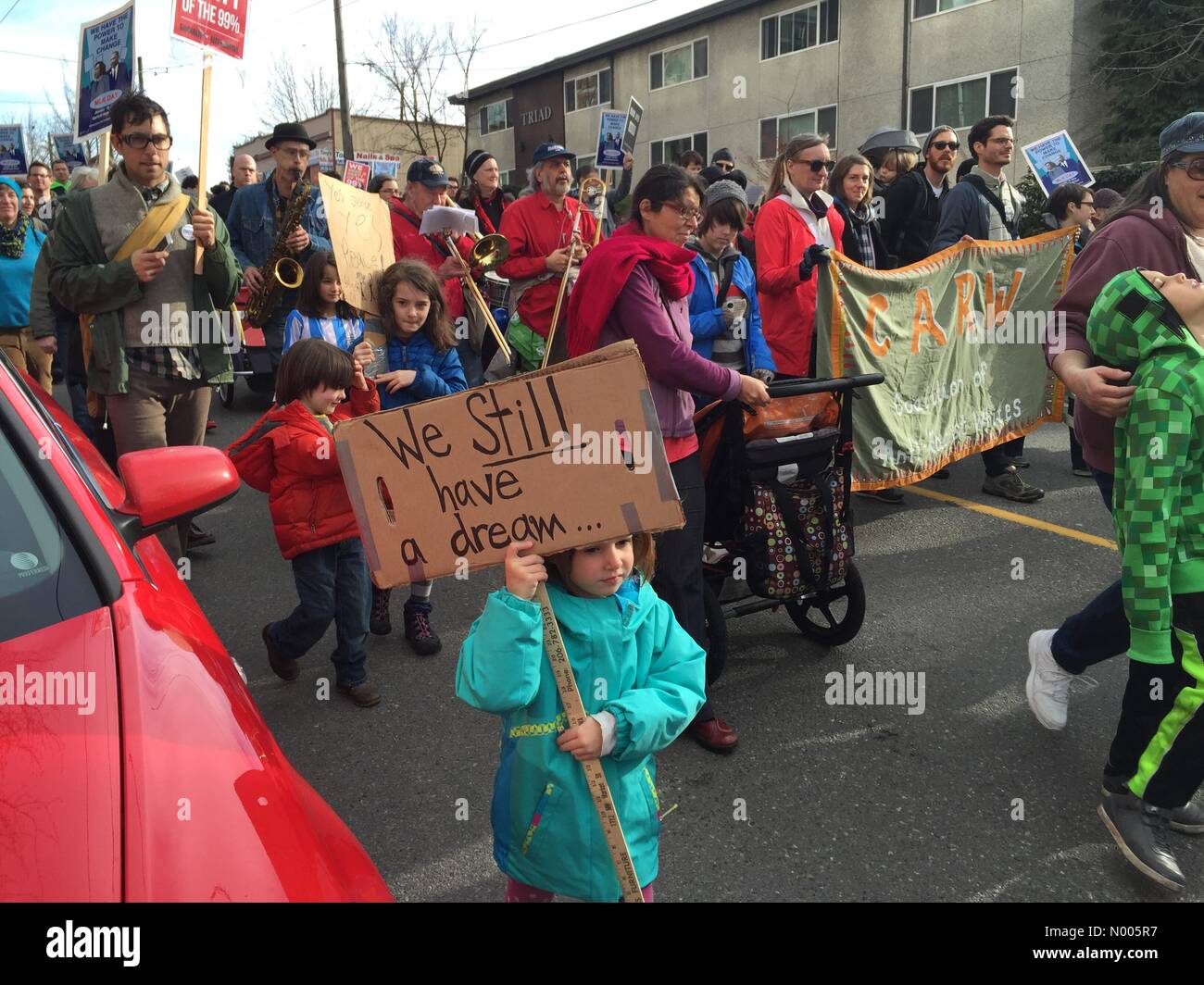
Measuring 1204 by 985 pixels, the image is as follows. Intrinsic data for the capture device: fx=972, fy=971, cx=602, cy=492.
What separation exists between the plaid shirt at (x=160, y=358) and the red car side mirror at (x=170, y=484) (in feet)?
8.29

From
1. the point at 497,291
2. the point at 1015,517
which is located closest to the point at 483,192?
the point at 497,291

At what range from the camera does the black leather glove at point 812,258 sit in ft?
17.1

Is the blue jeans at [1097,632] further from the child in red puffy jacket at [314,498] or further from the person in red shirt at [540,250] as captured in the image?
the person in red shirt at [540,250]

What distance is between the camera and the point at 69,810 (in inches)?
52.0

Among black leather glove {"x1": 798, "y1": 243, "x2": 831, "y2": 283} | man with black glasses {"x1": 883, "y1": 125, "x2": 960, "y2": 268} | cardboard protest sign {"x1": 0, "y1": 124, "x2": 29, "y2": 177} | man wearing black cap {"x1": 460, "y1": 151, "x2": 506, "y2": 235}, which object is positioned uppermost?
cardboard protest sign {"x1": 0, "y1": 124, "x2": 29, "y2": 177}

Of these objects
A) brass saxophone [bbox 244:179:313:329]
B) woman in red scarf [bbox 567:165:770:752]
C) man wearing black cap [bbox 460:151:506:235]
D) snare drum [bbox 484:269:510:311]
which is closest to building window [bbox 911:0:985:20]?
man wearing black cap [bbox 460:151:506:235]

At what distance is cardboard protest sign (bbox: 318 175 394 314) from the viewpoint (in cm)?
440

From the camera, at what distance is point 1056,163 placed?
8.40m

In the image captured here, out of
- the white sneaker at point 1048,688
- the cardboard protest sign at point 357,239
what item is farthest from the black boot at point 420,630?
the white sneaker at point 1048,688

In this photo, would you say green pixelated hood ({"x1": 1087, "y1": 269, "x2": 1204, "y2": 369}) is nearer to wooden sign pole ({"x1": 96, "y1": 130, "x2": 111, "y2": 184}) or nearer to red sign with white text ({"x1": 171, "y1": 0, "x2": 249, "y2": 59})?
red sign with white text ({"x1": 171, "y1": 0, "x2": 249, "y2": 59})

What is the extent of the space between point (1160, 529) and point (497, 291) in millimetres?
4678

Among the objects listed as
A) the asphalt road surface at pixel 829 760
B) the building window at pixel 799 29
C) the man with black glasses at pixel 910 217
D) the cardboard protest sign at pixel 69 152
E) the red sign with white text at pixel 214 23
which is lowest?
the asphalt road surface at pixel 829 760

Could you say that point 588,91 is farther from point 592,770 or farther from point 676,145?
point 592,770

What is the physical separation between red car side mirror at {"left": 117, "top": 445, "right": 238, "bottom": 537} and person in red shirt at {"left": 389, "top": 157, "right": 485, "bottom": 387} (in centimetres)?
364
